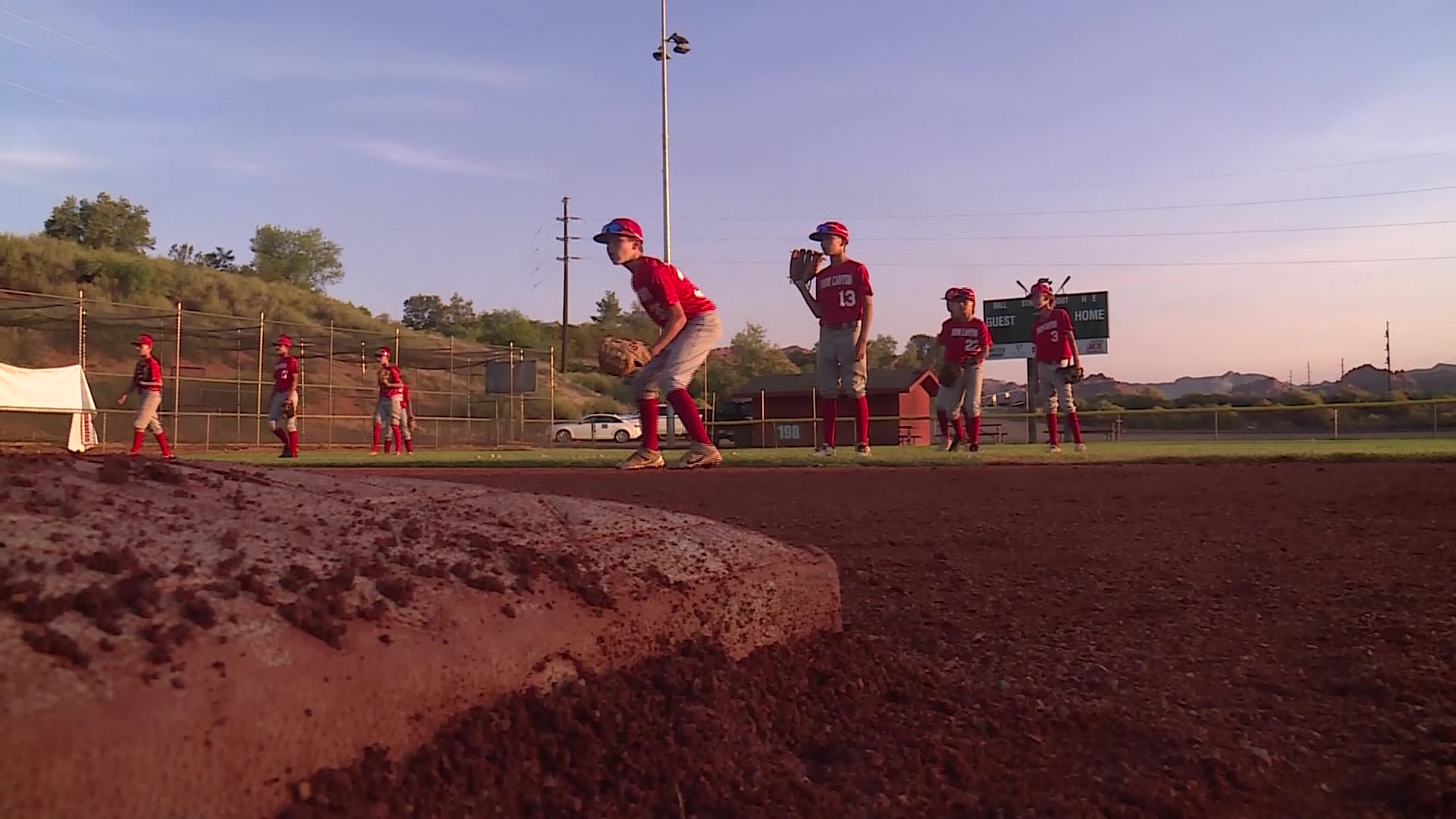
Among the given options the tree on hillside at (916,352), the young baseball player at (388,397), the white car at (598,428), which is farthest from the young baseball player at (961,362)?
the tree on hillside at (916,352)

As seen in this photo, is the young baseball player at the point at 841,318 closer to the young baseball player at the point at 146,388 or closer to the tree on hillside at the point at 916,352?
the young baseball player at the point at 146,388

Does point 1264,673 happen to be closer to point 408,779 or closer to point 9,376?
point 408,779

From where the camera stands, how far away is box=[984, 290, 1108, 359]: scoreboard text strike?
1469 inches

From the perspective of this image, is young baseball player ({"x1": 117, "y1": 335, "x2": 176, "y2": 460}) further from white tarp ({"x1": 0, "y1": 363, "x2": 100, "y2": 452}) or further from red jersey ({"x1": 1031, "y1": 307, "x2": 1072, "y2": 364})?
red jersey ({"x1": 1031, "y1": 307, "x2": 1072, "y2": 364})

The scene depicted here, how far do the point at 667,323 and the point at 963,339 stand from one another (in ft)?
15.2

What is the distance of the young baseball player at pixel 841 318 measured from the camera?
9281mm

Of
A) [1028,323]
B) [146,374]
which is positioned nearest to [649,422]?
[146,374]

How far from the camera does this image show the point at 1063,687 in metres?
2.09

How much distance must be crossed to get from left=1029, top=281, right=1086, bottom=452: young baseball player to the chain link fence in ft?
64.5

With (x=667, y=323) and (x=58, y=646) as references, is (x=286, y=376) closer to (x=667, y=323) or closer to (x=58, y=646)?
(x=667, y=323)

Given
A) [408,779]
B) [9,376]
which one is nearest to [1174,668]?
[408,779]

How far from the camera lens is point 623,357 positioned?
296 inches

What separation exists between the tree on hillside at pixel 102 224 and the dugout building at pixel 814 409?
103ft

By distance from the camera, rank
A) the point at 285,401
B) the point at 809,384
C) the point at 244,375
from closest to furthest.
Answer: the point at 285,401, the point at 244,375, the point at 809,384
